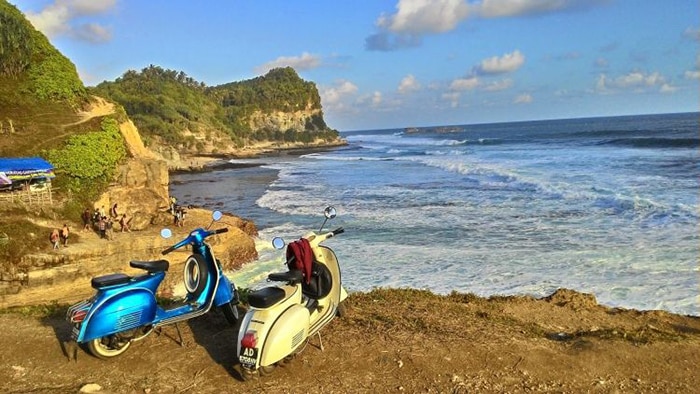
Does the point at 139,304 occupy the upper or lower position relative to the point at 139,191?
upper

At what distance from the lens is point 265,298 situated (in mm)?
4426

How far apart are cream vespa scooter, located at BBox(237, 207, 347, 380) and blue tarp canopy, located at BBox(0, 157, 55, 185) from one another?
13.9 metres

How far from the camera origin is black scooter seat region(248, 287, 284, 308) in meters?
4.41

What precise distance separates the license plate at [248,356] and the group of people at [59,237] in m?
11.8

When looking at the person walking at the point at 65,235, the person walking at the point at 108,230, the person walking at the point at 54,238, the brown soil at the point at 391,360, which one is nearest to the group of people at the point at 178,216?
the person walking at the point at 108,230

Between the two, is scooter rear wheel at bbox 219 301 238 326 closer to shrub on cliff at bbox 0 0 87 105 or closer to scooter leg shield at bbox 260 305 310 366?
scooter leg shield at bbox 260 305 310 366

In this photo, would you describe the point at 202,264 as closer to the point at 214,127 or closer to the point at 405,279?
the point at 405,279

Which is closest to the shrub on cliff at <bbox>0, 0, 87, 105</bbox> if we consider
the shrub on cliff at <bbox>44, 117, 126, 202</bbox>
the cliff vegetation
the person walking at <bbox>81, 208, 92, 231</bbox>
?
the shrub on cliff at <bbox>44, 117, 126, 202</bbox>

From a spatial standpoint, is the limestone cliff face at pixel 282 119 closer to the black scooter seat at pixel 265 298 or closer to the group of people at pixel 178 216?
the group of people at pixel 178 216

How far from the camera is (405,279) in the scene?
40.0ft

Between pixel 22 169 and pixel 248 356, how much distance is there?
14710mm

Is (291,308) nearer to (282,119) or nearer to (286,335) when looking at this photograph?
(286,335)

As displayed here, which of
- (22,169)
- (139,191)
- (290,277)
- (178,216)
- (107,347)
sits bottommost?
(178,216)

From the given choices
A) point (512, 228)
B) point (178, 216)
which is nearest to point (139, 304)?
point (512, 228)
